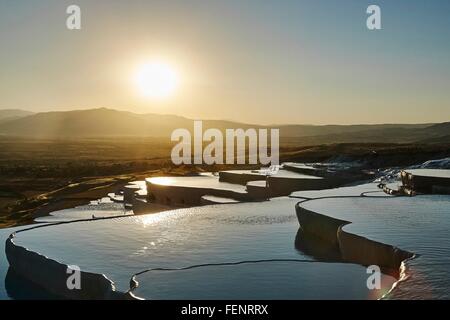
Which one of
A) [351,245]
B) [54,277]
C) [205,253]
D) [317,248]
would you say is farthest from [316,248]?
[54,277]

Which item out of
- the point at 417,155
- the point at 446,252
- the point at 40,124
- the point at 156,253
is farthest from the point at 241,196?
the point at 40,124

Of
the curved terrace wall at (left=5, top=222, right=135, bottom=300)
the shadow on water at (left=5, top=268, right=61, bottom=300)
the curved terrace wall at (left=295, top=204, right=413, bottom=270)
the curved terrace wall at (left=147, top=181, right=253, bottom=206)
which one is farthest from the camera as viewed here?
the curved terrace wall at (left=147, top=181, right=253, bottom=206)

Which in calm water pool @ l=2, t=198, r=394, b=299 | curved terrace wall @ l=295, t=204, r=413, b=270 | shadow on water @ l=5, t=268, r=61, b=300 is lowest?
shadow on water @ l=5, t=268, r=61, b=300

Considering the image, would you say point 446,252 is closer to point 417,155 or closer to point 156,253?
point 156,253

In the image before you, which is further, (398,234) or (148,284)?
(398,234)

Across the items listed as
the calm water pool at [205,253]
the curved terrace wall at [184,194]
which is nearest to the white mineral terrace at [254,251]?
the calm water pool at [205,253]

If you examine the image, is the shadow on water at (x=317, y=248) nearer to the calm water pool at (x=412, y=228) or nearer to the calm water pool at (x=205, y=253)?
the calm water pool at (x=205, y=253)

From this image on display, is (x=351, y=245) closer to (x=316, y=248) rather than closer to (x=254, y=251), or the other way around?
(x=316, y=248)

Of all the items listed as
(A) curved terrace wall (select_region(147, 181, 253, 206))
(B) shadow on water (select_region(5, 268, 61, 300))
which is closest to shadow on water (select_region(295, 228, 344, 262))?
(B) shadow on water (select_region(5, 268, 61, 300))

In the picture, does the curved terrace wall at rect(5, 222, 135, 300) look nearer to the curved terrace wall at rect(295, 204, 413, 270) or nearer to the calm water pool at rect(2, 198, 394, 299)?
the calm water pool at rect(2, 198, 394, 299)
